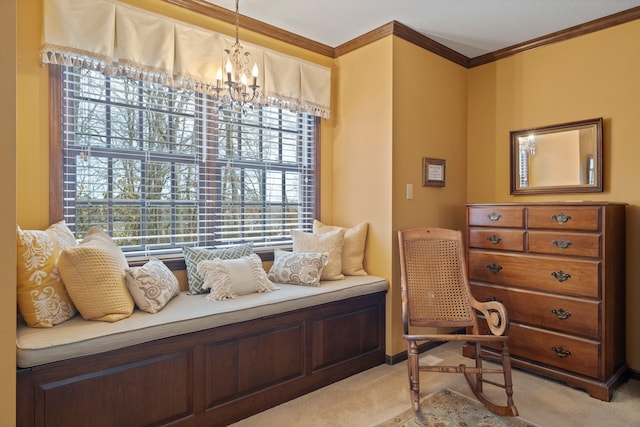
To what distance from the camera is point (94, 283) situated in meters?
1.90

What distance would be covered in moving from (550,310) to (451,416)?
1.07 meters

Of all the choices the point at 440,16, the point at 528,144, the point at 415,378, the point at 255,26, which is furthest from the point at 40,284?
the point at 528,144

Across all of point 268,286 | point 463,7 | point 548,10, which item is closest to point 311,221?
point 268,286

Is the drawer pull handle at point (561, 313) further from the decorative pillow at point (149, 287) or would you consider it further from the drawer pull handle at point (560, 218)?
the decorative pillow at point (149, 287)

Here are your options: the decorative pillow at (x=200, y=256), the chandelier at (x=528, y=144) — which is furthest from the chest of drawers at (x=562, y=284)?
the decorative pillow at (x=200, y=256)

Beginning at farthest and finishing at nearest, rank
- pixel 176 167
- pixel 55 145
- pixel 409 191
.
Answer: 1. pixel 409 191
2. pixel 176 167
3. pixel 55 145

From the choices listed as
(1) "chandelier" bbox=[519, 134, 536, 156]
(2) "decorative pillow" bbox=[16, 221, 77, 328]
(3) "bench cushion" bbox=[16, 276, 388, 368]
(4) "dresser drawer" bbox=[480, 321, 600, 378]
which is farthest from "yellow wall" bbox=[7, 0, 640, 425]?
(3) "bench cushion" bbox=[16, 276, 388, 368]

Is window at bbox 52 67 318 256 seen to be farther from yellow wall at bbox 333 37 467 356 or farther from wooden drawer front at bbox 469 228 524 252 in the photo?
wooden drawer front at bbox 469 228 524 252

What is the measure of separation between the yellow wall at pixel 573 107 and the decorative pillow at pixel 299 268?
1813 mm

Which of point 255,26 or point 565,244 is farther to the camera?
point 255,26

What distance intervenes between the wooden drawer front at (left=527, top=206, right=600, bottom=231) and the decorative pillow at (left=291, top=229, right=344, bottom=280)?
143 centimetres

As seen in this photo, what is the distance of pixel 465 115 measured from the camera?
373cm

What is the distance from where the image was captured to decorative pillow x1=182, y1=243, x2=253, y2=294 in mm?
2523

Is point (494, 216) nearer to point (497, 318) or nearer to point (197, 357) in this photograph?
point (497, 318)
